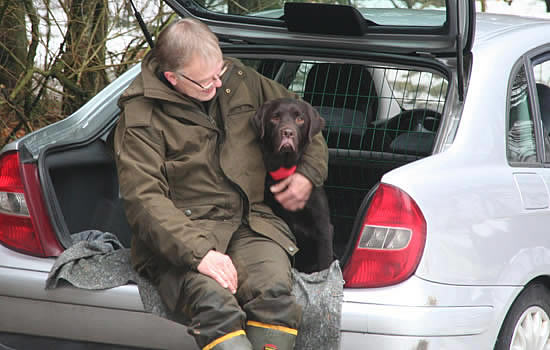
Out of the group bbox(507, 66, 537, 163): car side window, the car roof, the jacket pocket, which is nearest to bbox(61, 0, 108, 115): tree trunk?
the car roof

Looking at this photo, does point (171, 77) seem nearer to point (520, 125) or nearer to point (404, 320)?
point (404, 320)

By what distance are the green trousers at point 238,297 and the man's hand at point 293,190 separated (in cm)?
37

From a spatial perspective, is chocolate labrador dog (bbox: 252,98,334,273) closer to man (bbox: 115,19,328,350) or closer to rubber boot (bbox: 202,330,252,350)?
man (bbox: 115,19,328,350)

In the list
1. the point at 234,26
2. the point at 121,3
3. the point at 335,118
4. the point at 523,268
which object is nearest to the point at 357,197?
the point at 335,118

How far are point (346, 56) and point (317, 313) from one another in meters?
1.49

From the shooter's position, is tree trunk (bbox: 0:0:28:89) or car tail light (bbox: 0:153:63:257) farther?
tree trunk (bbox: 0:0:28:89)

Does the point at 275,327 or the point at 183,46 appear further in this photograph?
the point at 183,46

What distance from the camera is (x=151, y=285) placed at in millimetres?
2660


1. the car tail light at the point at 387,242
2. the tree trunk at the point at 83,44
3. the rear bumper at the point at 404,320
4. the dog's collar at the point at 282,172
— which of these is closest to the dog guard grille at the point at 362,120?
the dog's collar at the point at 282,172

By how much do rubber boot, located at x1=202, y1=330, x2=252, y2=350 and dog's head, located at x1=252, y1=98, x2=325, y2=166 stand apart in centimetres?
84

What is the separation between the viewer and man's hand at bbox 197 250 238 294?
2.49 m

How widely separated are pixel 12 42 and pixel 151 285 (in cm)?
553

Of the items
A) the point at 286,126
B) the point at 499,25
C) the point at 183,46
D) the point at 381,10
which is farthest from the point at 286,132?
the point at 499,25

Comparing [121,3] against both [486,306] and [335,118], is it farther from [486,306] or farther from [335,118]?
[486,306]
